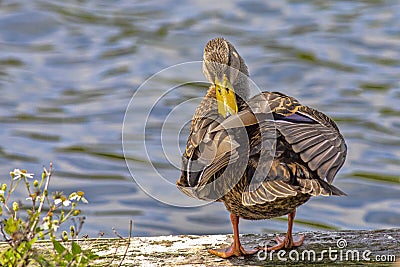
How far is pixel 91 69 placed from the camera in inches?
493

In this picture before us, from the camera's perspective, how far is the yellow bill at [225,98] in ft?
18.6

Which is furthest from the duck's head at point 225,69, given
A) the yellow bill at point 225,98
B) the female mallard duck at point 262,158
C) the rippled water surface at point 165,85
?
the rippled water surface at point 165,85

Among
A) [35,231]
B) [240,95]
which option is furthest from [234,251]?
[35,231]

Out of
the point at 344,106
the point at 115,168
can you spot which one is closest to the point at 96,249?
the point at 115,168

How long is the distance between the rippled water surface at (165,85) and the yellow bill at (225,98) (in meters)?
3.18

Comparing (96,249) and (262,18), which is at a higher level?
(262,18)

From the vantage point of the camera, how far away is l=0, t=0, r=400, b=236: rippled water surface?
9.73 m

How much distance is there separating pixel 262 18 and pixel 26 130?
4.65m

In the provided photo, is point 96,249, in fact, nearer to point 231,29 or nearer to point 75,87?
point 75,87

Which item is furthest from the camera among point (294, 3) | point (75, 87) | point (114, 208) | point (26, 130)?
point (294, 3)

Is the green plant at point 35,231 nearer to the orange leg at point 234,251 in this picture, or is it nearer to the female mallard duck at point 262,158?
the female mallard duck at point 262,158

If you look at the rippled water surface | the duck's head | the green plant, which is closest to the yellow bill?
the duck's head

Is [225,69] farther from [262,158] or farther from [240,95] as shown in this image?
[262,158]
